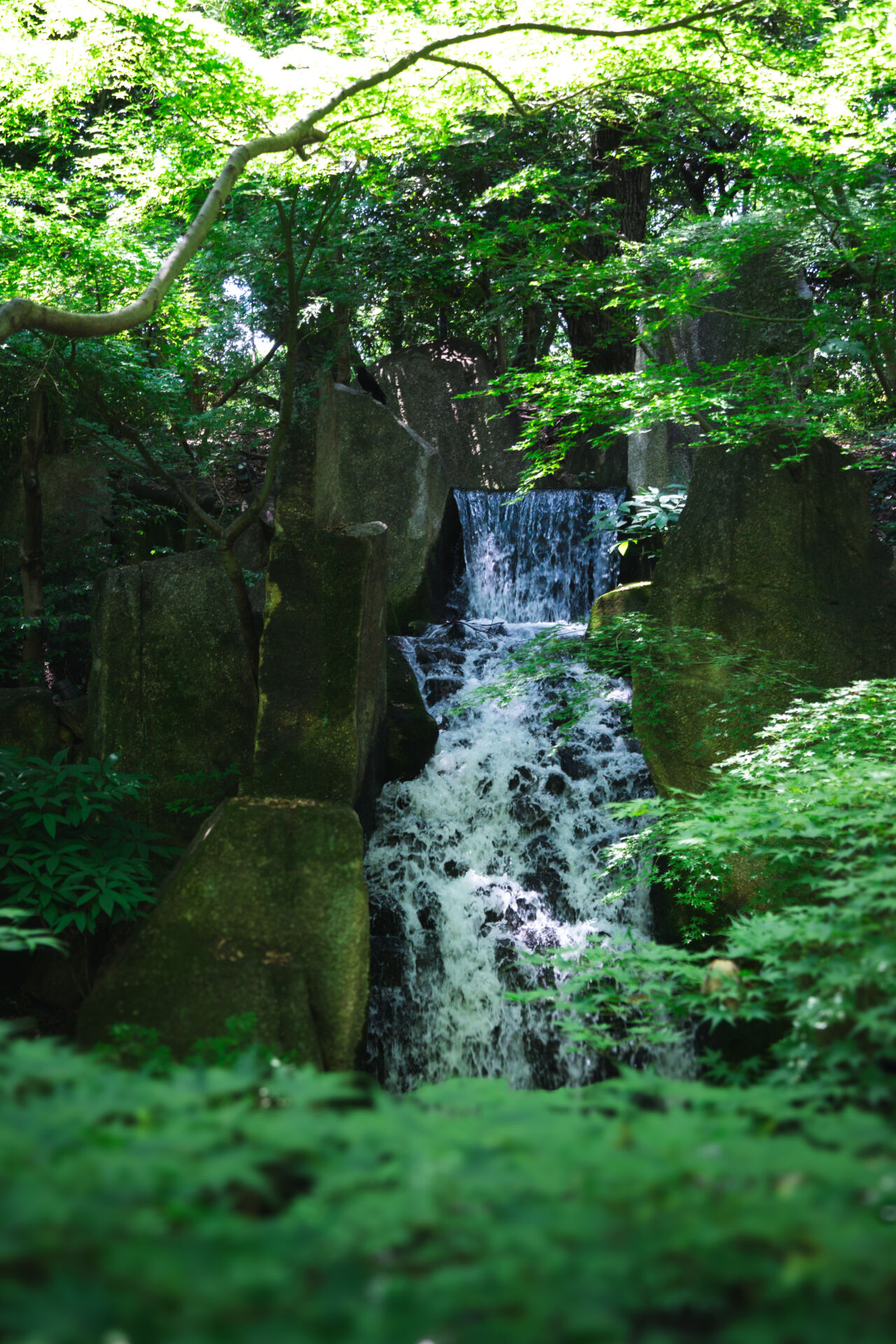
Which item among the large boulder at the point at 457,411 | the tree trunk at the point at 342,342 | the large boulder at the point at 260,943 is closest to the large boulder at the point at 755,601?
the large boulder at the point at 260,943

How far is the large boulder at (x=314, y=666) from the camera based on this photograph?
7.00 metres

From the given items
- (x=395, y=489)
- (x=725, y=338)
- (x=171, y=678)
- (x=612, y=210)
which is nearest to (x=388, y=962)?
(x=171, y=678)

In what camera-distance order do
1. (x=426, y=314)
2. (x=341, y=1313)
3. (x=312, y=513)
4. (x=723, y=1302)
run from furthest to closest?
(x=426, y=314), (x=312, y=513), (x=723, y=1302), (x=341, y=1313)

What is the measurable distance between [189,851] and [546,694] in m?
4.78

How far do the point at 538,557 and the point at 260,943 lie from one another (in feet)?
28.6

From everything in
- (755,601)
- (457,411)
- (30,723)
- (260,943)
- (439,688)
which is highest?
(457,411)

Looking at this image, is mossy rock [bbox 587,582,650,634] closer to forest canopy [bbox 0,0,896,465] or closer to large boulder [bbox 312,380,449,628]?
forest canopy [bbox 0,0,896,465]

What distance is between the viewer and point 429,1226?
149 centimetres

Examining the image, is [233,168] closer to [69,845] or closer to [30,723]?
[69,845]

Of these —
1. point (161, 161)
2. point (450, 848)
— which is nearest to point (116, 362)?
point (161, 161)

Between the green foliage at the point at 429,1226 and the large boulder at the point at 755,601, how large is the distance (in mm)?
6044

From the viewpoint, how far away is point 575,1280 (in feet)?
4.33

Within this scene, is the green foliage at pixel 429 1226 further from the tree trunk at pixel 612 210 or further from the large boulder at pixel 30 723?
the tree trunk at pixel 612 210

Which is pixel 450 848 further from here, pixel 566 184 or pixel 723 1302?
pixel 566 184
